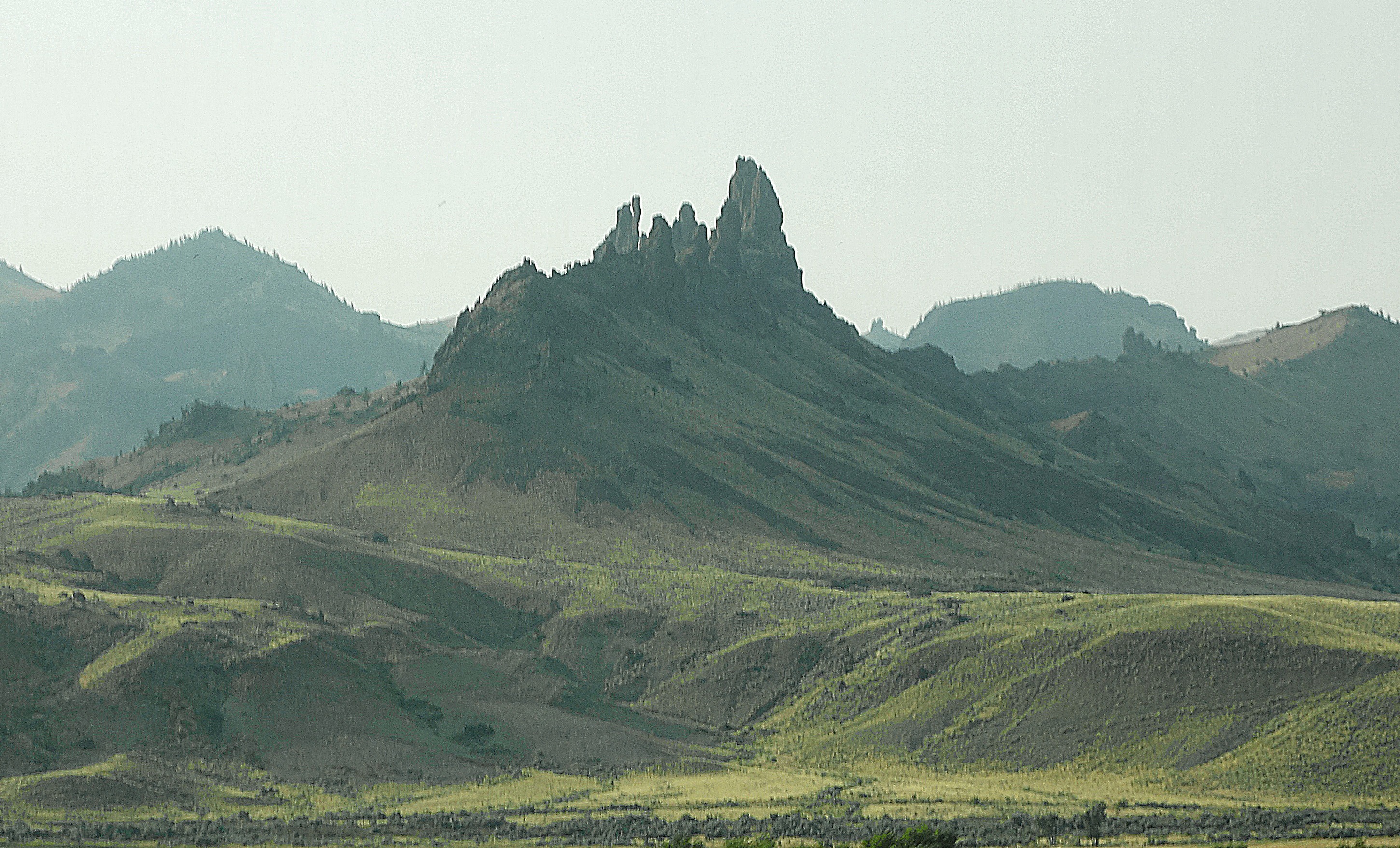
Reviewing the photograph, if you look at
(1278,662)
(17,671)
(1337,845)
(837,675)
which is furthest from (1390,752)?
(17,671)

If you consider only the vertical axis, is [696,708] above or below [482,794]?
above

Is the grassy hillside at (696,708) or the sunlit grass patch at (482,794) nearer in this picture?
the sunlit grass patch at (482,794)

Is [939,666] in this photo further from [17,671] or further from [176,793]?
[17,671]

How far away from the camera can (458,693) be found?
165 meters

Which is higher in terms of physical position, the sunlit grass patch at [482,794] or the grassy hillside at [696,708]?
the grassy hillside at [696,708]

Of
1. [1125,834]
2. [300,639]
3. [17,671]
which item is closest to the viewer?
[1125,834]

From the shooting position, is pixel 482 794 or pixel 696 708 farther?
pixel 696 708

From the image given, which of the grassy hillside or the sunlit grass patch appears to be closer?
the sunlit grass patch

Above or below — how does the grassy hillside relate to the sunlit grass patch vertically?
above

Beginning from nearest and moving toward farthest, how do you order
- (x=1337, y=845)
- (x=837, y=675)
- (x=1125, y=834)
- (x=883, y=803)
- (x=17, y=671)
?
(x=1337, y=845) → (x=1125, y=834) → (x=883, y=803) → (x=17, y=671) → (x=837, y=675)

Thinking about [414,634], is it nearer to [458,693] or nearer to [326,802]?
[458,693]

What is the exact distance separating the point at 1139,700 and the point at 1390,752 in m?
22.1

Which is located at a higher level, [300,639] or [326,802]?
[300,639]

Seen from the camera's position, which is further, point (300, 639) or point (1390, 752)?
point (300, 639)
